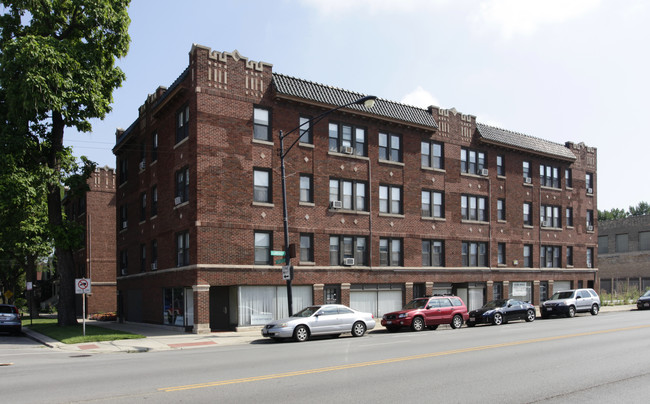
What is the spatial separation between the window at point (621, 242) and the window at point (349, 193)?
5277 cm

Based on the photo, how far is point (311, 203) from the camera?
30812 millimetres

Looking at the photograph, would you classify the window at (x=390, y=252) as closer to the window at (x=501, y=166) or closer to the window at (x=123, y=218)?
the window at (x=501, y=166)

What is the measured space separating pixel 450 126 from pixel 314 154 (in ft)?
36.9

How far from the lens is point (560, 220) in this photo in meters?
45.4

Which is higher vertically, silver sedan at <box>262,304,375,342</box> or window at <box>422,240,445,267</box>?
window at <box>422,240,445,267</box>

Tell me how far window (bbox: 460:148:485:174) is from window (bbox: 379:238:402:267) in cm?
760

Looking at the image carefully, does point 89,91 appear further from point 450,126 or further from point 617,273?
point 617,273

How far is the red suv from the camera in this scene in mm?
26109

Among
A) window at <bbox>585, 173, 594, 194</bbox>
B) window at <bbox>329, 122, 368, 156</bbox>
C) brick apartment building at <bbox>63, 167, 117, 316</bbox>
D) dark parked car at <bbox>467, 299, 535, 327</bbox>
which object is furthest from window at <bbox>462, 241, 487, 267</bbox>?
brick apartment building at <bbox>63, 167, 117, 316</bbox>

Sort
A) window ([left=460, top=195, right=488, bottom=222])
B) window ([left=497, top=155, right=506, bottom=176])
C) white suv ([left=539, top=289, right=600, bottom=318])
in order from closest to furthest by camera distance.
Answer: white suv ([left=539, top=289, right=600, bottom=318])
window ([left=460, top=195, right=488, bottom=222])
window ([left=497, top=155, right=506, bottom=176])

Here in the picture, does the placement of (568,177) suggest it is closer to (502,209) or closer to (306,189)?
(502,209)

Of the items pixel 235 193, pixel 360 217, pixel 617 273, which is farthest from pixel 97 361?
pixel 617 273

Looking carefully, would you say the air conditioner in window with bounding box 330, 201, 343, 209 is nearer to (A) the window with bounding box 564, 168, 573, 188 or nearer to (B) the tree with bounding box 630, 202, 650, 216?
(A) the window with bounding box 564, 168, 573, 188

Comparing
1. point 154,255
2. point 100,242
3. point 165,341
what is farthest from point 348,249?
point 100,242
